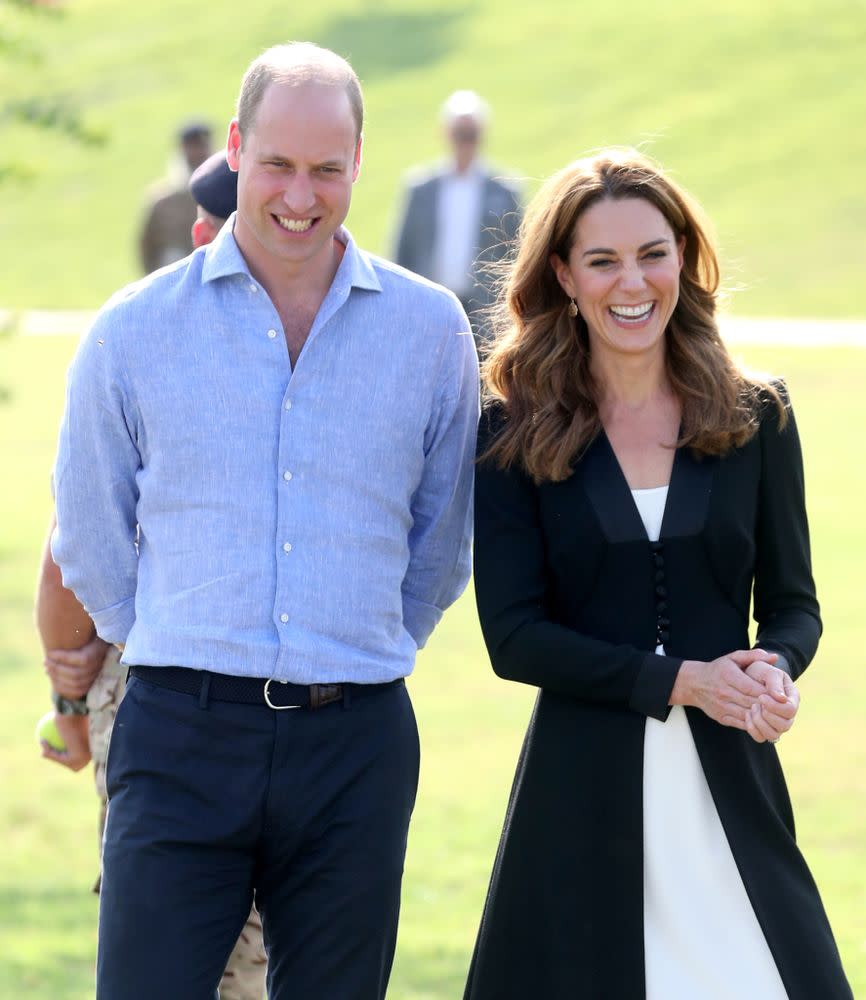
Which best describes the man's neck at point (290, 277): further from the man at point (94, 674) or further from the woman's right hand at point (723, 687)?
the woman's right hand at point (723, 687)

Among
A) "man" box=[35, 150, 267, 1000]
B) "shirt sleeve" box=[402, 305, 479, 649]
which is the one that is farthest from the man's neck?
"man" box=[35, 150, 267, 1000]

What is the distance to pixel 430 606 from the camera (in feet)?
13.2

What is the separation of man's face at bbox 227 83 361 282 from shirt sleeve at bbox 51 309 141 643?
39cm

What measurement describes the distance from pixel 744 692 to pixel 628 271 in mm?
929

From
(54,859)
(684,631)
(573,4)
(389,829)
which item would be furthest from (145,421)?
(573,4)

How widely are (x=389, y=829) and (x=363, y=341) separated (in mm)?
990

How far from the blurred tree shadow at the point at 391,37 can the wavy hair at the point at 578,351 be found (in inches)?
1681

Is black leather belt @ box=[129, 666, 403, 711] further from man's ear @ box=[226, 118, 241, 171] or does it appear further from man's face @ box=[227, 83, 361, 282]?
man's ear @ box=[226, 118, 241, 171]

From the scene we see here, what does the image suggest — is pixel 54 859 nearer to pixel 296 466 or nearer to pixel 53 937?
pixel 53 937

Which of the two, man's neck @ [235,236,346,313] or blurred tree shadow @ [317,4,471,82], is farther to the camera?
blurred tree shadow @ [317,4,471,82]

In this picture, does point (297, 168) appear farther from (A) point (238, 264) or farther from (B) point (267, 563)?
(B) point (267, 563)

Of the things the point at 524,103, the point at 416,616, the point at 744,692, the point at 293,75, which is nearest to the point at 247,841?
the point at 416,616

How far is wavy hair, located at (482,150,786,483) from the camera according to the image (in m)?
3.87

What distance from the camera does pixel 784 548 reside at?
3914 millimetres
